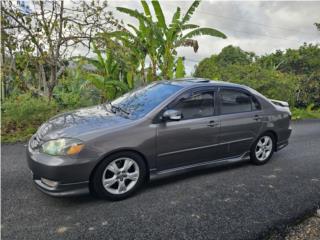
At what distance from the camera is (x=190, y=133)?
4613mm

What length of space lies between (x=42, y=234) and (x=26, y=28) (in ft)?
23.2

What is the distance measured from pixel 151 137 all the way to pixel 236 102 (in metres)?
1.95

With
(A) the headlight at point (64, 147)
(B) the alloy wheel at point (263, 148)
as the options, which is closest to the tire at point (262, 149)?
(B) the alloy wheel at point (263, 148)

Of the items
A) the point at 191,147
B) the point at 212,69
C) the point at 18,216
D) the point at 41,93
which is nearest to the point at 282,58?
the point at 212,69

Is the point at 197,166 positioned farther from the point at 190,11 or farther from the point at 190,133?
the point at 190,11

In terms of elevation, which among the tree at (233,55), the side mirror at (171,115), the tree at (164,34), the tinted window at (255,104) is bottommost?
the side mirror at (171,115)

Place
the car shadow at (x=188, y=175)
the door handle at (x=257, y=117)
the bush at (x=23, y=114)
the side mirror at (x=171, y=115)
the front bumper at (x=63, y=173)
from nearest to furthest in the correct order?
the front bumper at (x=63, y=173)
the side mirror at (x=171, y=115)
the car shadow at (x=188, y=175)
the door handle at (x=257, y=117)
the bush at (x=23, y=114)

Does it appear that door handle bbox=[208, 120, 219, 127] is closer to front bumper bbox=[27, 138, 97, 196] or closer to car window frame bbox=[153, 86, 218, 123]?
car window frame bbox=[153, 86, 218, 123]

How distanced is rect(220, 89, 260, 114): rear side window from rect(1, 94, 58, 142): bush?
16.0ft

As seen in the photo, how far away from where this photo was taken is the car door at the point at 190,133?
4.39 metres

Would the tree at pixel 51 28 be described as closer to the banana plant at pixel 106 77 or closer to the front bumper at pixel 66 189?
the banana plant at pixel 106 77

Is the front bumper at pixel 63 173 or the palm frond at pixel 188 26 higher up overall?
the palm frond at pixel 188 26

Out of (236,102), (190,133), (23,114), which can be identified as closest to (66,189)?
(190,133)

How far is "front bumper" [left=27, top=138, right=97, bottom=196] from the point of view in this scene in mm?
3629
